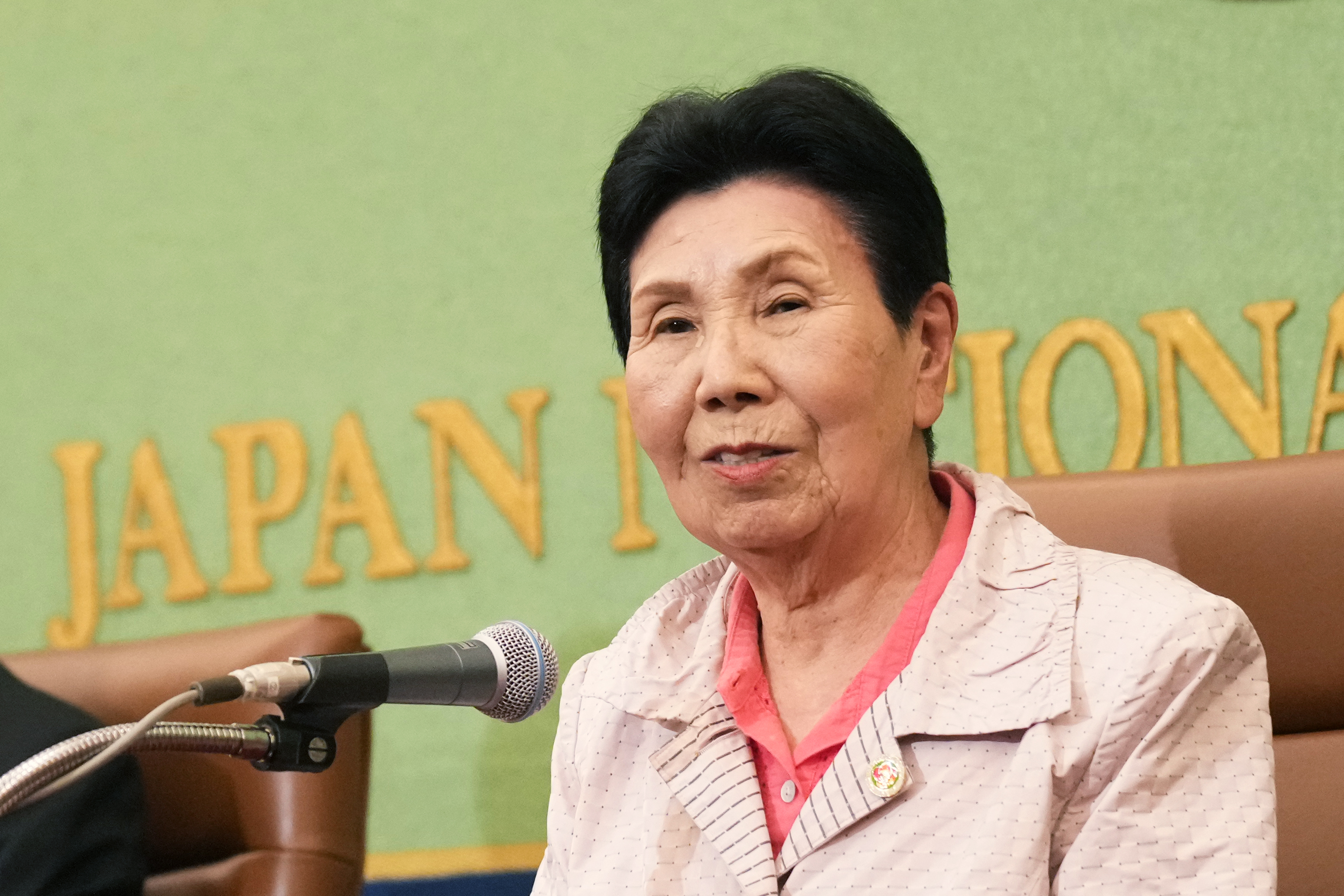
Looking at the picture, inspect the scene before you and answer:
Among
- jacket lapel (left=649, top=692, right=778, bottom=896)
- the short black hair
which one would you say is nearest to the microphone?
jacket lapel (left=649, top=692, right=778, bottom=896)

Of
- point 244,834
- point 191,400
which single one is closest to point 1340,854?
point 244,834

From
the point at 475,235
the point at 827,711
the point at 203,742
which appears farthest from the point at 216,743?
the point at 475,235

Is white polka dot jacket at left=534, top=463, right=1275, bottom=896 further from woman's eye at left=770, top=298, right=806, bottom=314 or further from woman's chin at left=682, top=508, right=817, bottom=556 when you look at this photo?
woman's eye at left=770, top=298, right=806, bottom=314

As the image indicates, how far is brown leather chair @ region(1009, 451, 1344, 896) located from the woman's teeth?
0.49 meters

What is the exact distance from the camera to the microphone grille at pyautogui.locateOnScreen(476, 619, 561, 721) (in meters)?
1.16

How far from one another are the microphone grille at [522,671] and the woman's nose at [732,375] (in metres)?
0.29

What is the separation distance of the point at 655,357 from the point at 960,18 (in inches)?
46.1

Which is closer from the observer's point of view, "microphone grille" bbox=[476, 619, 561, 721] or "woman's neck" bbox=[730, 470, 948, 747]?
"microphone grille" bbox=[476, 619, 561, 721]

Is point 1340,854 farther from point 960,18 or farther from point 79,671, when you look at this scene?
point 79,671

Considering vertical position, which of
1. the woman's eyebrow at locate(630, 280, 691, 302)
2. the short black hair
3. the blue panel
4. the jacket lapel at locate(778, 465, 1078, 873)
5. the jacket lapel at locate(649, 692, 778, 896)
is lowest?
the blue panel

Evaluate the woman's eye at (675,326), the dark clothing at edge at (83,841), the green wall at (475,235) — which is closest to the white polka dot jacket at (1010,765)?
the woman's eye at (675,326)

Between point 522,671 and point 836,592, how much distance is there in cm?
38

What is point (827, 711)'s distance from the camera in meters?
1.34

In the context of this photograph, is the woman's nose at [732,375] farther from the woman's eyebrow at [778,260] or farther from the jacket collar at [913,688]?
the jacket collar at [913,688]
